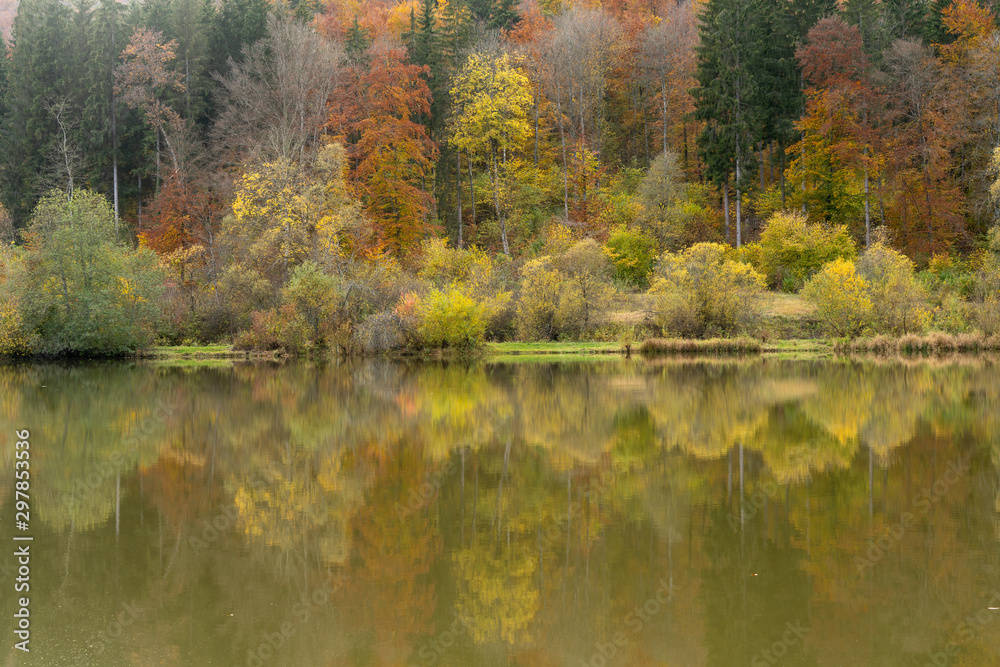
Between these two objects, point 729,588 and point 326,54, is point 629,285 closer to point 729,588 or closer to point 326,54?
point 326,54

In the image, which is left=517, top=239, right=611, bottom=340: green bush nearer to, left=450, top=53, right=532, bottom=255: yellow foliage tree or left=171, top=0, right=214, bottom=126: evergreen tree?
left=450, top=53, right=532, bottom=255: yellow foliage tree

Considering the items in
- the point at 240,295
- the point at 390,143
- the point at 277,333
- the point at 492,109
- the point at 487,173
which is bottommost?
the point at 277,333

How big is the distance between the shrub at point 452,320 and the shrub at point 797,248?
685 inches

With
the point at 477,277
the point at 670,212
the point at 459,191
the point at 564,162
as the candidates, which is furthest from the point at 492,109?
the point at 477,277

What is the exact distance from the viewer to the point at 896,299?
35.5 metres

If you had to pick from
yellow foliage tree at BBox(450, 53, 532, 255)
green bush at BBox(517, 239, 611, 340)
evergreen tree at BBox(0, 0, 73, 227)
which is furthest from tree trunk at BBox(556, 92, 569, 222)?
evergreen tree at BBox(0, 0, 73, 227)

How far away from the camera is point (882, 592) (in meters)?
7.41

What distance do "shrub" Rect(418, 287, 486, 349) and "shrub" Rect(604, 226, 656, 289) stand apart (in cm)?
1268

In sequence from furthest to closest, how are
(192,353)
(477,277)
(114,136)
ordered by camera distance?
(114,136) < (477,277) < (192,353)

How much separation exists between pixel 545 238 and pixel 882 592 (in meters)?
43.2

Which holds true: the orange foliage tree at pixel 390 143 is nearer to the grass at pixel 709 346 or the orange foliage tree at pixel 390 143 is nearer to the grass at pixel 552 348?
the grass at pixel 552 348

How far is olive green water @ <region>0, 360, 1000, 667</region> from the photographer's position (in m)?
6.67

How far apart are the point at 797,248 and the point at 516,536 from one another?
38.2 metres

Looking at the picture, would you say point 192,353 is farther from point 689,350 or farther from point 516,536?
point 516,536
